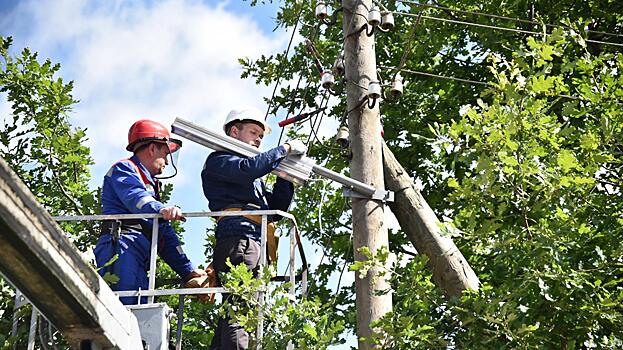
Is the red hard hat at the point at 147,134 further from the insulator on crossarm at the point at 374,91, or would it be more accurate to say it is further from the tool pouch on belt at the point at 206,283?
the insulator on crossarm at the point at 374,91

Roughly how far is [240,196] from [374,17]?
1.93 m

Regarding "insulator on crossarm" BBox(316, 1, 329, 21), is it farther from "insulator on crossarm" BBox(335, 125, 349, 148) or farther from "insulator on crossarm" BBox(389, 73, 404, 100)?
"insulator on crossarm" BBox(335, 125, 349, 148)

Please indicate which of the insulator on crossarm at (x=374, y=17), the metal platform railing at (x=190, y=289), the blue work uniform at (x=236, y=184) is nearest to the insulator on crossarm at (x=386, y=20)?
the insulator on crossarm at (x=374, y=17)

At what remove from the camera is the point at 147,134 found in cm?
709

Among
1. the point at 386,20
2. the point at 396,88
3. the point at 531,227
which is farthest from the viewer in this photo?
the point at 386,20

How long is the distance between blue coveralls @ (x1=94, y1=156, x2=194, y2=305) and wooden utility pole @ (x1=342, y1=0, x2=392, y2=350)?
45.1 inches

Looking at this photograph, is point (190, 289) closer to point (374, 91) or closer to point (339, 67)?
point (374, 91)

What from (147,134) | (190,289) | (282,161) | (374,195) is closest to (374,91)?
(374,195)

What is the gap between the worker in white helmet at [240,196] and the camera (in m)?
6.77

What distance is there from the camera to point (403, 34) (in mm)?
12500

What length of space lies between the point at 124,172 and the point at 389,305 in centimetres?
188

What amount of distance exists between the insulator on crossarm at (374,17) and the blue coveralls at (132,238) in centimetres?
214

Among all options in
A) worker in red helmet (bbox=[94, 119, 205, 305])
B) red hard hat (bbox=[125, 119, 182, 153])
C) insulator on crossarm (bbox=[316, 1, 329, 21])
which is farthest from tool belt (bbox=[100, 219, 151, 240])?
insulator on crossarm (bbox=[316, 1, 329, 21])

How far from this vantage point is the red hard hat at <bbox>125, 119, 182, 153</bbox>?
7094 millimetres
